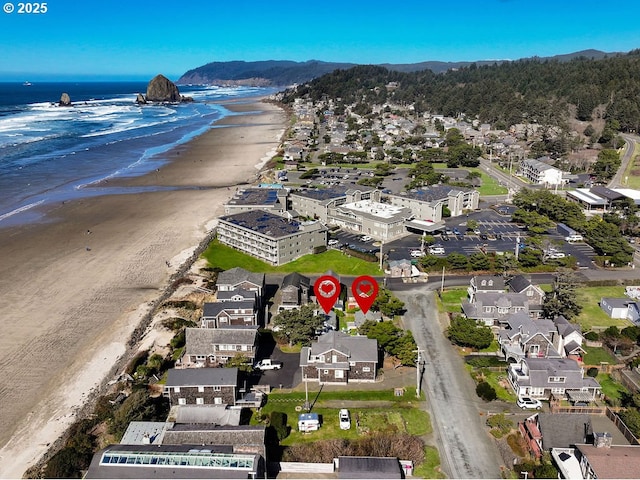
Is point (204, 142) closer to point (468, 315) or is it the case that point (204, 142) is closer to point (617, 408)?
point (468, 315)

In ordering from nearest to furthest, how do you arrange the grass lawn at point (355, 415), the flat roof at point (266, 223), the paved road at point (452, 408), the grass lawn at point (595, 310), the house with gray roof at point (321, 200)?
the paved road at point (452, 408), the grass lawn at point (355, 415), the grass lawn at point (595, 310), the flat roof at point (266, 223), the house with gray roof at point (321, 200)

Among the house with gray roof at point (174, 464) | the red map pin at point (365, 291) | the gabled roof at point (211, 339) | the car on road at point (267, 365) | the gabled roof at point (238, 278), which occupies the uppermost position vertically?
the gabled roof at point (238, 278)

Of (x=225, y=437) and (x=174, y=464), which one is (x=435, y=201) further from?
(x=174, y=464)

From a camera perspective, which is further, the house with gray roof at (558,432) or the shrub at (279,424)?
the shrub at (279,424)

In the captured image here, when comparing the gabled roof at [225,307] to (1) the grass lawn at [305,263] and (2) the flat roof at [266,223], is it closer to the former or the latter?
(1) the grass lawn at [305,263]

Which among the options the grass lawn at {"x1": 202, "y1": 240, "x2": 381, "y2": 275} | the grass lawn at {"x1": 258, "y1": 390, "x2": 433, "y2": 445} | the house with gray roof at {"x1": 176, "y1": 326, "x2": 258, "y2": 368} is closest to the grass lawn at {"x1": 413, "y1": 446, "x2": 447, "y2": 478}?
the grass lawn at {"x1": 258, "y1": 390, "x2": 433, "y2": 445}

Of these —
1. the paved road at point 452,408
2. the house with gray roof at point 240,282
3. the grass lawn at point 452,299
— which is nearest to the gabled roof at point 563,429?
the paved road at point 452,408
